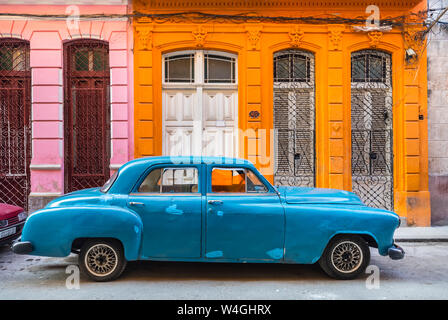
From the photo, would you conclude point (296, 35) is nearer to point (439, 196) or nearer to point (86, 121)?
point (439, 196)

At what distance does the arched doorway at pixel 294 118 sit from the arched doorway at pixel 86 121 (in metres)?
4.33

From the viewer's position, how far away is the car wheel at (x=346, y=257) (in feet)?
16.4

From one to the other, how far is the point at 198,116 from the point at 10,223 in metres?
4.91

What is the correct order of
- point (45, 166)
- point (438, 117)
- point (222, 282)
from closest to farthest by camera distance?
point (222, 282)
point (45, 166)
point (438, 117)

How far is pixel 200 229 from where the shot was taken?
4.90 metres

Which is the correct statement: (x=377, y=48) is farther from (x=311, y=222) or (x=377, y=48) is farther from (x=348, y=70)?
(x=311, y=222)

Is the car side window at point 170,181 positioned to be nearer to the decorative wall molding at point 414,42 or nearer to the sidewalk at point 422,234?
the sidewalk at point 422,234

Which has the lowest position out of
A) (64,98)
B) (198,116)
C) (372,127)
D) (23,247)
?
(23,247)

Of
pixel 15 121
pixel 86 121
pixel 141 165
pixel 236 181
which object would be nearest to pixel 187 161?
pixel 141 165

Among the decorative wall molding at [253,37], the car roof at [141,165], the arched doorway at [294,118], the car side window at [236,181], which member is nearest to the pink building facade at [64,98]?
the decorative wall molding at [253,37]

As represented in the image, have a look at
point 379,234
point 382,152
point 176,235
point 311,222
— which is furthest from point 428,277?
point 382,152

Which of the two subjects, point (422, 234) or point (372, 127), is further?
point (372, 127)

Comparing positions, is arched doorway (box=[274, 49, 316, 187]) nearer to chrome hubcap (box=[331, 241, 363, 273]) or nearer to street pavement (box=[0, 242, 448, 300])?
street pavement (box=[0, 242, 448, 300])

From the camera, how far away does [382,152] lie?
962 cm
